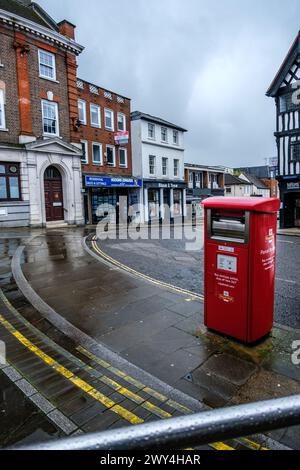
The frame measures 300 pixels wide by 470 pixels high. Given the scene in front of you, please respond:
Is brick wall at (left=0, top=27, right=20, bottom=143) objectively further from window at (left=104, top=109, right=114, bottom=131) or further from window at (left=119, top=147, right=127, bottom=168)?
window at (left=119, top=147, right=127, bottom=168)

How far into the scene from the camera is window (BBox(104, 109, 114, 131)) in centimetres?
2685

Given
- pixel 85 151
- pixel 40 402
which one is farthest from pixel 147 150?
pixel 40 402

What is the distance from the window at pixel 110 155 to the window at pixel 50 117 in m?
6.60

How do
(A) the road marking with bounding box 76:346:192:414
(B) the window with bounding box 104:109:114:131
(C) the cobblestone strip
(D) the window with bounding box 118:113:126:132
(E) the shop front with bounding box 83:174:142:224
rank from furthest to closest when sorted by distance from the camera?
(D) the window with bounding box 118:113:126:132
(B) the window with bounding box 104:109:114:131
(E) the shop front with bounding box 83:174:142:224
(A) the road marking with bounding box 76:346:192:414
(C) the cobblestone strip

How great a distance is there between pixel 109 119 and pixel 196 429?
2865 cm

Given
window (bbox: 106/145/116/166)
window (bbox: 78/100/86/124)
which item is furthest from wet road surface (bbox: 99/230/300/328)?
window (bbox: 106/145/116/166)

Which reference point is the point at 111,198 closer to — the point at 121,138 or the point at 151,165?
the point at 121,138

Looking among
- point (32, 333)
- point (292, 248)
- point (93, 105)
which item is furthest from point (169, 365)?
point (93, 105)

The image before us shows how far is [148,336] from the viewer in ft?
14.3

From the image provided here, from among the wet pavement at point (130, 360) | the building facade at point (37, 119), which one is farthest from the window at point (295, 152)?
the wet pavement at point (130, 360)

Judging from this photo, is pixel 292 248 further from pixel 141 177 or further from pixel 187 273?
pixel 141 177

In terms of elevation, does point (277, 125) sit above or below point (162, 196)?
above

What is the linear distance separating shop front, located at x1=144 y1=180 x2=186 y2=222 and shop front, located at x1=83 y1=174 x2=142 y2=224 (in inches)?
55.8
